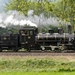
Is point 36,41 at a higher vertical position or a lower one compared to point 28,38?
lower

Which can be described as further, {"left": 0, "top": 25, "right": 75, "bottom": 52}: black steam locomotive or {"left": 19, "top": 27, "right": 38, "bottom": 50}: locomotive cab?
{"left": 19, "top": 27, "right": 38, "bottom": 50}: locomotive cab

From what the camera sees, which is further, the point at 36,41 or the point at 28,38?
the point at 28,38

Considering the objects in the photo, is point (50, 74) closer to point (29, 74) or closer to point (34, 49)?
point (29, 74)

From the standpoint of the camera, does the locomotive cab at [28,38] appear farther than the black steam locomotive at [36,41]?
Yes

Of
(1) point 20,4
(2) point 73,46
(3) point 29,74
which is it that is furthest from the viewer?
(2) point 73,46

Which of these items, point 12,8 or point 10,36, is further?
point 12,8

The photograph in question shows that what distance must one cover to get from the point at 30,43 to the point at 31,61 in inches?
412

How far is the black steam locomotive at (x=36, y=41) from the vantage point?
104ft

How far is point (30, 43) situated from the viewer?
1272 inches

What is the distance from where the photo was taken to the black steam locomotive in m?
31.7

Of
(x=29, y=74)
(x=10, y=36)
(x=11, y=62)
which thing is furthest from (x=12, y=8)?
(x=29, y=74)

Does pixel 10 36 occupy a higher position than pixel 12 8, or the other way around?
pixel 12 8

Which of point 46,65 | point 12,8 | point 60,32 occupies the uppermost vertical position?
point 12,8

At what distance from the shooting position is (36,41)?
3206 cm
